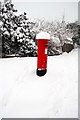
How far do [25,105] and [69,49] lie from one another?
5.80 metres

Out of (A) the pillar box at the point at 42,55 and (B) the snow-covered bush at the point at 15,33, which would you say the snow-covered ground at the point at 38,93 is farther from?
(B) the snow-covered bush at the point at 15,33

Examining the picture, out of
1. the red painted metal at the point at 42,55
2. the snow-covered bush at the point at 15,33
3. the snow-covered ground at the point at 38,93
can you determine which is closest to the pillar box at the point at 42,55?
the red painted metal at the point at 42,55

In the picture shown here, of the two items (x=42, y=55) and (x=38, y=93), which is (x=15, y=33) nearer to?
(x=42, y=55)

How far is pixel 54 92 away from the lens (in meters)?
3.13

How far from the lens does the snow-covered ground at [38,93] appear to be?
265cm

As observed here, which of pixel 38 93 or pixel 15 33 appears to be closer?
pixel 38 93

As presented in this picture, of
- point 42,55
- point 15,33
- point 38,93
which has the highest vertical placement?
point 15,33

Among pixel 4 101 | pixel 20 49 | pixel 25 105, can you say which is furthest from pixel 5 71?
pixel 20 49

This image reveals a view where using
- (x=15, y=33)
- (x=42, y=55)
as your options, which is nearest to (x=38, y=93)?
(x=42, y=55)

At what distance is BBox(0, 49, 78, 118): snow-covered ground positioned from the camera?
104 inches

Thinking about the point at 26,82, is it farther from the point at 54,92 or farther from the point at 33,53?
the point at 33,53

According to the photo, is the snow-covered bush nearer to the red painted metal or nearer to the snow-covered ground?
the snow-covered ground

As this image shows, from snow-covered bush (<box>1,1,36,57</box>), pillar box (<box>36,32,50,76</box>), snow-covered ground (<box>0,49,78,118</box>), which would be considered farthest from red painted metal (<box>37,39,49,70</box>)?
snow-covered bush (<box>1,1,36,57</box>)

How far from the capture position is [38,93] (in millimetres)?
3156
